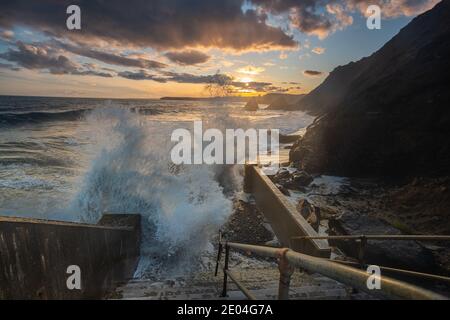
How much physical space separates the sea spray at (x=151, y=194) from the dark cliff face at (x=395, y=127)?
707 cm

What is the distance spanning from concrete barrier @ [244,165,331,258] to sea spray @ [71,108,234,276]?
1.18 metres

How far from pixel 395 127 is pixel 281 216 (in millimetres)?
9185

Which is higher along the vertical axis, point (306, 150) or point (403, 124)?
point (403, 124)

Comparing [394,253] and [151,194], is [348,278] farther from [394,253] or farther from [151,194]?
[151,194]

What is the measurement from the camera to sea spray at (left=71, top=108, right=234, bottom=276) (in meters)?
6.73

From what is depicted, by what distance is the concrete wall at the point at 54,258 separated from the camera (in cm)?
255

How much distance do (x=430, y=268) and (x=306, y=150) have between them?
33.6 feet

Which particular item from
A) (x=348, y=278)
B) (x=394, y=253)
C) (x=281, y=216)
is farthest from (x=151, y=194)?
(x=348, y=278)

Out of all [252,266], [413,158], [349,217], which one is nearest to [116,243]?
[252,266]

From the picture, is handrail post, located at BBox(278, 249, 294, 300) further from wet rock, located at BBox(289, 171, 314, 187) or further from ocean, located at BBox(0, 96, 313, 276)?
wet rock, located at BBox(289, 171, 314, 187)
